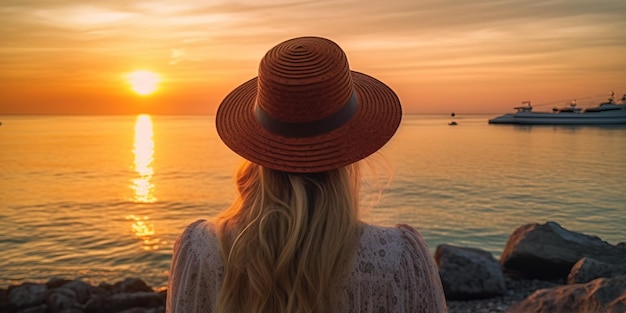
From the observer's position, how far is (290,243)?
58.9 inches

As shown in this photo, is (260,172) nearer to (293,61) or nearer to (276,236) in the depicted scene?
(276,236)

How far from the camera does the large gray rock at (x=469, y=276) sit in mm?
7316

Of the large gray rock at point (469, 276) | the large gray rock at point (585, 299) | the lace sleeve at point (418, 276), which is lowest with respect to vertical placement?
the large gray rock at point (469, 276)

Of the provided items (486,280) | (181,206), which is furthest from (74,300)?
(181,206)

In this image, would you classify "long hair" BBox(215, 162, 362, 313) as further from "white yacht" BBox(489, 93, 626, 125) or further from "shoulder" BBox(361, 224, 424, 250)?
"white yacht" BBox(489, 93, 626, 125)

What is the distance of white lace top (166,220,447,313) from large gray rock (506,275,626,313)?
3.29 m

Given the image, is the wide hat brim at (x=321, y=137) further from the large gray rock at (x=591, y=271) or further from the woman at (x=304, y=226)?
the large gray rock at (x=591, y=271)

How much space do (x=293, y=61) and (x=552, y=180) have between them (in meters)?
23.6

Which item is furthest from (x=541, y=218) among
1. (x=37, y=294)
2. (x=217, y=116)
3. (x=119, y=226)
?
(x=217, y=116)

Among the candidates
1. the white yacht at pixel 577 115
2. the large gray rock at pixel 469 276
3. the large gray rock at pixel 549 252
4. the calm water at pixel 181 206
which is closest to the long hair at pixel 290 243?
the calm water at pixel 181 206

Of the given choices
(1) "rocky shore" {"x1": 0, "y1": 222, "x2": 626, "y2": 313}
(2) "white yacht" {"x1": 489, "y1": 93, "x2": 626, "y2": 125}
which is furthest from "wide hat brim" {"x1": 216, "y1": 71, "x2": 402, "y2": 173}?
(2) "white yacht" {"x1": 489, "y1": 93, "x2": 626, "y2": 125}

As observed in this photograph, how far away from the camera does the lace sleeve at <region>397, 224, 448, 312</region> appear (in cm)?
156

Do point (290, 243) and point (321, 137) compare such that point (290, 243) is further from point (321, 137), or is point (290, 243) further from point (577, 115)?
point (577, 115)

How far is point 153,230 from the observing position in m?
13.9
